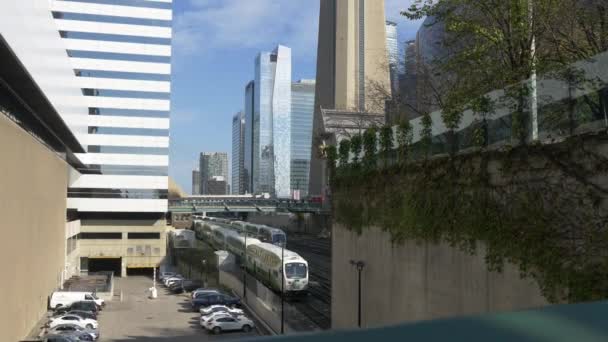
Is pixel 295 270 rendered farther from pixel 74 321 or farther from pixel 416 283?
pixel 416 283

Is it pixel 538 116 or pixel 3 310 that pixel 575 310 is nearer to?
pixel 538 116

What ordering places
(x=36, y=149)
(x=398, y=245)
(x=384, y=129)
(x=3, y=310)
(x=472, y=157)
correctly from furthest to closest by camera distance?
1. (x=36, y=149)
2. (x=3, y=310)
3. (x=384, y=129)
4. (x=398, y=245)
5. (x=472, y=157)

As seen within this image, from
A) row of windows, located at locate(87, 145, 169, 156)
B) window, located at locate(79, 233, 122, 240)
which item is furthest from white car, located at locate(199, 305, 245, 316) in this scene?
row of windows, located at locate(87, 145, 169, 156)

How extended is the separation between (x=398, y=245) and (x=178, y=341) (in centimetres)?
2176

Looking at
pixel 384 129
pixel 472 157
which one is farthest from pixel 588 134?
pixel 384 129

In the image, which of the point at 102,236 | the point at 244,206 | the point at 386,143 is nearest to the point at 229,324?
the point at 386,143

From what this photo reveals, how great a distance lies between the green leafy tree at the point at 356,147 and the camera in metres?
16.6

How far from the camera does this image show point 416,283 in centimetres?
1206

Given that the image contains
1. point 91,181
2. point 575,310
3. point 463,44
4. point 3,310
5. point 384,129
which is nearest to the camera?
point 575,310

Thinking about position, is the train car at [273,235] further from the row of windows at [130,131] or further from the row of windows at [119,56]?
the row of windows at [119,56]

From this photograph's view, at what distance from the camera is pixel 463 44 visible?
1783 cm

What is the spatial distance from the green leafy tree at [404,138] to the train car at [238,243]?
34705 millimetres

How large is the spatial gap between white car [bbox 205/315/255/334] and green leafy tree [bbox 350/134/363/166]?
18.5 metres

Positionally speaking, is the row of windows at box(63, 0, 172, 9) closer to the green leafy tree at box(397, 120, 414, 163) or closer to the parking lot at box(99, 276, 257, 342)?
the parking lot at box(99, 276, 257, 342)
